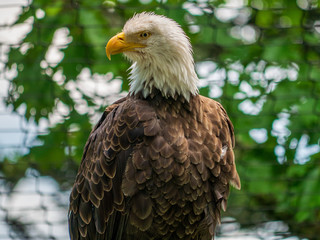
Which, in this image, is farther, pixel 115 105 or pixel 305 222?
pixel 305 222

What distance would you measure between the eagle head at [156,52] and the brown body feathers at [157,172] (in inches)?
2.0

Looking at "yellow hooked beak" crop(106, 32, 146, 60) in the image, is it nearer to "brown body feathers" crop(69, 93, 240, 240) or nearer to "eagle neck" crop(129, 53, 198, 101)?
"eagle neck" crop(129, 53, 198, 101)

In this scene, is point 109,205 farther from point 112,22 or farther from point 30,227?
point 30,227

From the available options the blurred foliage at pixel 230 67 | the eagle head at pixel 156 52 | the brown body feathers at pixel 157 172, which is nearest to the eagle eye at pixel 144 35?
the eagle head at pixel 156 52

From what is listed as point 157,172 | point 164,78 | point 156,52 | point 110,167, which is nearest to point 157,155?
point 157,172

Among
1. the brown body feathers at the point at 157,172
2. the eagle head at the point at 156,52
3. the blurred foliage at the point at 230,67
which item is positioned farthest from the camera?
the blurred foliage at the point at 230,67

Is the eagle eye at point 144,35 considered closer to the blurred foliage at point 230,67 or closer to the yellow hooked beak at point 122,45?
the yellow hooked beak at point 122,45

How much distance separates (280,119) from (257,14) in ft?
2.63

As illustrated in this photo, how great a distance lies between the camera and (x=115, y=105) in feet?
8.76

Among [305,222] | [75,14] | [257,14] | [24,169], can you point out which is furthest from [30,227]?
[257,14]

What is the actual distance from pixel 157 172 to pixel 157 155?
0.07 m

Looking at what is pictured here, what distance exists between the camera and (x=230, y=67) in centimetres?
394

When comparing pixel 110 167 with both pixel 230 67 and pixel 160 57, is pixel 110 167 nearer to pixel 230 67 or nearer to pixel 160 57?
pixel 160 57

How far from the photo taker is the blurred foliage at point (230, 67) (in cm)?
384
